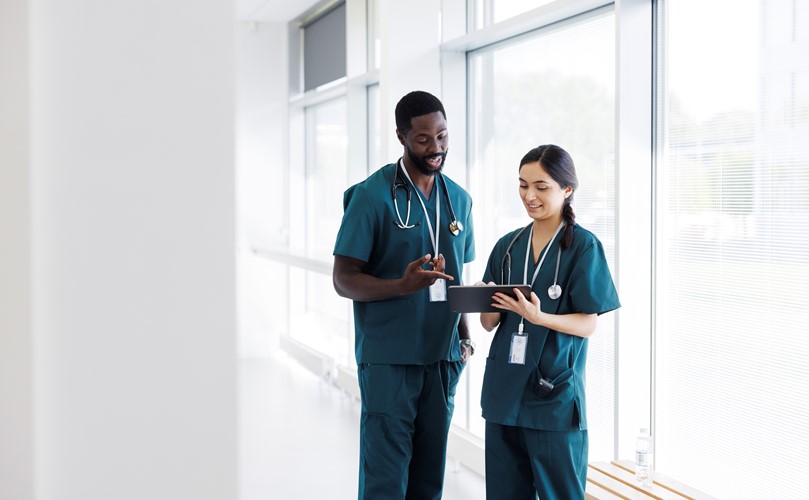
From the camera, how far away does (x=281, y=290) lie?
727 cm

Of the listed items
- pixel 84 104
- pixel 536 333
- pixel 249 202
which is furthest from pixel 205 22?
pixel 249 202

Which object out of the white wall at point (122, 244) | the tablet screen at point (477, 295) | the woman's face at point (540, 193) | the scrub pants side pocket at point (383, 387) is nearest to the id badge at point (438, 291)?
the tablet screen at point (477, 295)

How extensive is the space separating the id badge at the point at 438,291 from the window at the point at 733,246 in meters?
0.90

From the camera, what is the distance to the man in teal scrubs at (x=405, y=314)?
2.31m

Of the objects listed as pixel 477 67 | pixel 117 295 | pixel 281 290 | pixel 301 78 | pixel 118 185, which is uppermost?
pixel 301 78

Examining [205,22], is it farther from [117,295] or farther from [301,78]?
[301,78]

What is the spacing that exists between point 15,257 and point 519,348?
1.65 metres

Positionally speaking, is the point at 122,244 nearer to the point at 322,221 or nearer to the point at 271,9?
the point at 322,221

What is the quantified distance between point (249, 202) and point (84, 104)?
21.3ft

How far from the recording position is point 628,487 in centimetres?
232

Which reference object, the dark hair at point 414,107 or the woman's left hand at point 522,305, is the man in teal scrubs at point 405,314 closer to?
the dark hair at point 414,107

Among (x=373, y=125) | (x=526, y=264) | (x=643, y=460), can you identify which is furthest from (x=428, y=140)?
(x=373, y=125)

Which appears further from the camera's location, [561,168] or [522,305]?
[561,168]

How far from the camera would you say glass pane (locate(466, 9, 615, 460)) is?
3047mm
